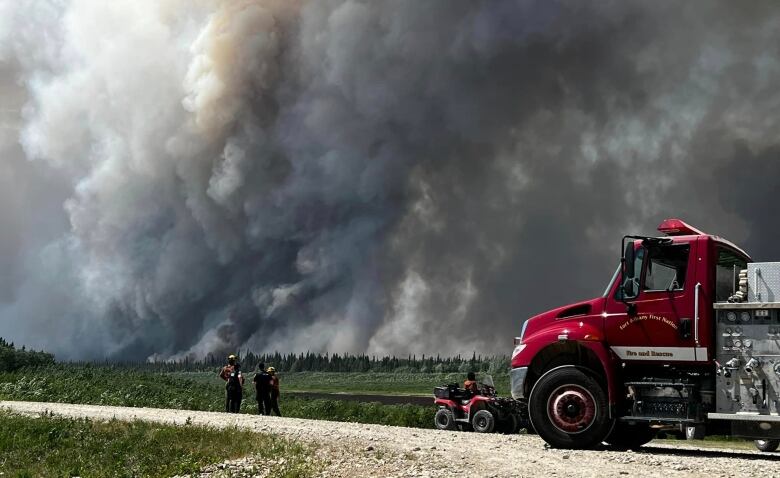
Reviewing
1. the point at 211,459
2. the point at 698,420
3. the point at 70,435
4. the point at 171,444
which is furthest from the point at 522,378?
the point at 70,435

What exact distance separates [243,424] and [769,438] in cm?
1413

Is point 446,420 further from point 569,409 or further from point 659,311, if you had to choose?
point 659,311

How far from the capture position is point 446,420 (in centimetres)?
3131

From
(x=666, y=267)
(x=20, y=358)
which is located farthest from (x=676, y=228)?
(x=20, y=358)

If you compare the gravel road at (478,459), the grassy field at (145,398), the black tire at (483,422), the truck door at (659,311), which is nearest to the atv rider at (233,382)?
the grassy field at (145,398)

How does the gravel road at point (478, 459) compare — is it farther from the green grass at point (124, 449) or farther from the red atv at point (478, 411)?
the red atv at point (478, 411)

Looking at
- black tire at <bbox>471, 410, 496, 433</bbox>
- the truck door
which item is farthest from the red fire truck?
black tire at <bbox>471, 410, 496, 433</bbox>

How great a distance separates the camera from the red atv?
1163 inches

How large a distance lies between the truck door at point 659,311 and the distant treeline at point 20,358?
57.5 m

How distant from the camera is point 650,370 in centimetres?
1739

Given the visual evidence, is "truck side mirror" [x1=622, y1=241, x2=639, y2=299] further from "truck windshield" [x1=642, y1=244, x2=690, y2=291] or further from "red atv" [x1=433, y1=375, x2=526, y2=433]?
"red atv" [x1=433, y1=375, x2=526, y2=433]

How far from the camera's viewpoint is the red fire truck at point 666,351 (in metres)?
16.2

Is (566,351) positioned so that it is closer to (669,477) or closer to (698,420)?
(698,420)

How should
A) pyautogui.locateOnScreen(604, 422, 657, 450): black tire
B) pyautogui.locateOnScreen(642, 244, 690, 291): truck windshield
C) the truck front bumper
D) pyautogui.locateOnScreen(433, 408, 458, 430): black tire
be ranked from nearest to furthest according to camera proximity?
1. pyautogui.locateOnScreen(642, 244, 690, 291): truck windshield
2. the truck front bumper
3. pyautogui.locateOnScreen(604, 422, 657, 450): black tire
4. pyautogui.locateOnScreen(433, 408, 458, 430): black tire
